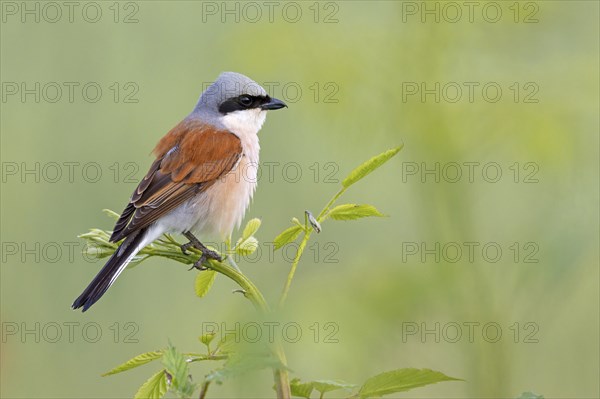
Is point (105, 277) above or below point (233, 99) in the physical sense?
below

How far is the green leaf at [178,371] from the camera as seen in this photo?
1.19 m

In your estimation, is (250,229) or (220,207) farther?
(220,207)

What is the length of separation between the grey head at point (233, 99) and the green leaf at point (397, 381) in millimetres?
2871

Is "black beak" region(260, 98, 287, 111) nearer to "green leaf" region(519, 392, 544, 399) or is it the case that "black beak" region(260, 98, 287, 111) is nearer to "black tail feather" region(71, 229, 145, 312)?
"black tail feather" region(71, 229, 145, 312)

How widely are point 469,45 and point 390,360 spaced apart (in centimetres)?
125

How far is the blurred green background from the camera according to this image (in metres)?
2.50

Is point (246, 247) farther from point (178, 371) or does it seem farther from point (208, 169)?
point (208, 169)

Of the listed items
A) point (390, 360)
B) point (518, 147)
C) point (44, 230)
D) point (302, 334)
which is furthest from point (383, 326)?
point (44, 230)

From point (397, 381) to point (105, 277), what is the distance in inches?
63.5

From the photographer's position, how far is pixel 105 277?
8.92 feet

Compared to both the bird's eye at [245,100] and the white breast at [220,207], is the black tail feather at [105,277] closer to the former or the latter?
the white breast at [220,207]

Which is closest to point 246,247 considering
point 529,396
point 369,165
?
point 369,165

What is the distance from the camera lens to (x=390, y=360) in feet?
8.07

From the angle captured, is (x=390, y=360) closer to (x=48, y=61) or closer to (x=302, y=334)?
(x=302, y=334)
